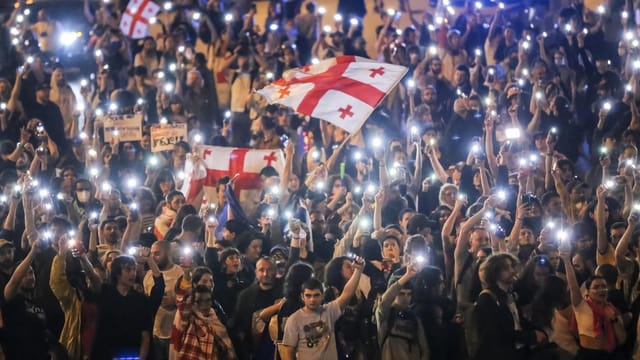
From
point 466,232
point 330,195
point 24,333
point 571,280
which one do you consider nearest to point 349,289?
point 466,232

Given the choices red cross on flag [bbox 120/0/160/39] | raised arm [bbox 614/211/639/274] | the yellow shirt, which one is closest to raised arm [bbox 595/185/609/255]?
raised arm [bbox 614/211/639/274]

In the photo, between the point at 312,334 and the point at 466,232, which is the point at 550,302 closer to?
the point at 466,232

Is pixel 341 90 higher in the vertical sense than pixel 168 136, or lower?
higher

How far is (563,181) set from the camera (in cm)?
1248

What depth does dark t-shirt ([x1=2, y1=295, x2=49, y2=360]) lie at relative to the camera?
9258 mm

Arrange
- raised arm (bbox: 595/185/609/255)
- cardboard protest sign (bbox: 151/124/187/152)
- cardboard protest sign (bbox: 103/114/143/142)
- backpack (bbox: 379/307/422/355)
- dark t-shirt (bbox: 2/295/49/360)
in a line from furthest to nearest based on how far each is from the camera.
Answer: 1. cardboard protest sign (bbox: 103/114/143/142)
2. cardboard protest sign (bbox: 151/124/187/152)
3. raised arm (bbox: 595/185/609/255)
4. dark t-shirt (bbox: 2/295/49/360)
5. backpack (bbox: 379/307/422/355)

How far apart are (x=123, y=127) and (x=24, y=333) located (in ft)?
19.4

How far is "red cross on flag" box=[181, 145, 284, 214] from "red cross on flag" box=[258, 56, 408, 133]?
1158 millimetres

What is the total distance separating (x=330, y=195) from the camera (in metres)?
12.7

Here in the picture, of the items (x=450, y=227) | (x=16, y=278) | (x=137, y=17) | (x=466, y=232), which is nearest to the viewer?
(x=16, y=278)

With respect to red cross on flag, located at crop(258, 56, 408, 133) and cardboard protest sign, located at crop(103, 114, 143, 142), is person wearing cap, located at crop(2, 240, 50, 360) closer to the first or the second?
red cross on flag, located at crop(258, 56, 408, 133)

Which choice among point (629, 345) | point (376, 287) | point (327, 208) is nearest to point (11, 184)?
point (327, 208)

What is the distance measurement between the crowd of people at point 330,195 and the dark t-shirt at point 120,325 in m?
0.02

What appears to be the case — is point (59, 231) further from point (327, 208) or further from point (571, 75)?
point (571, 75)
